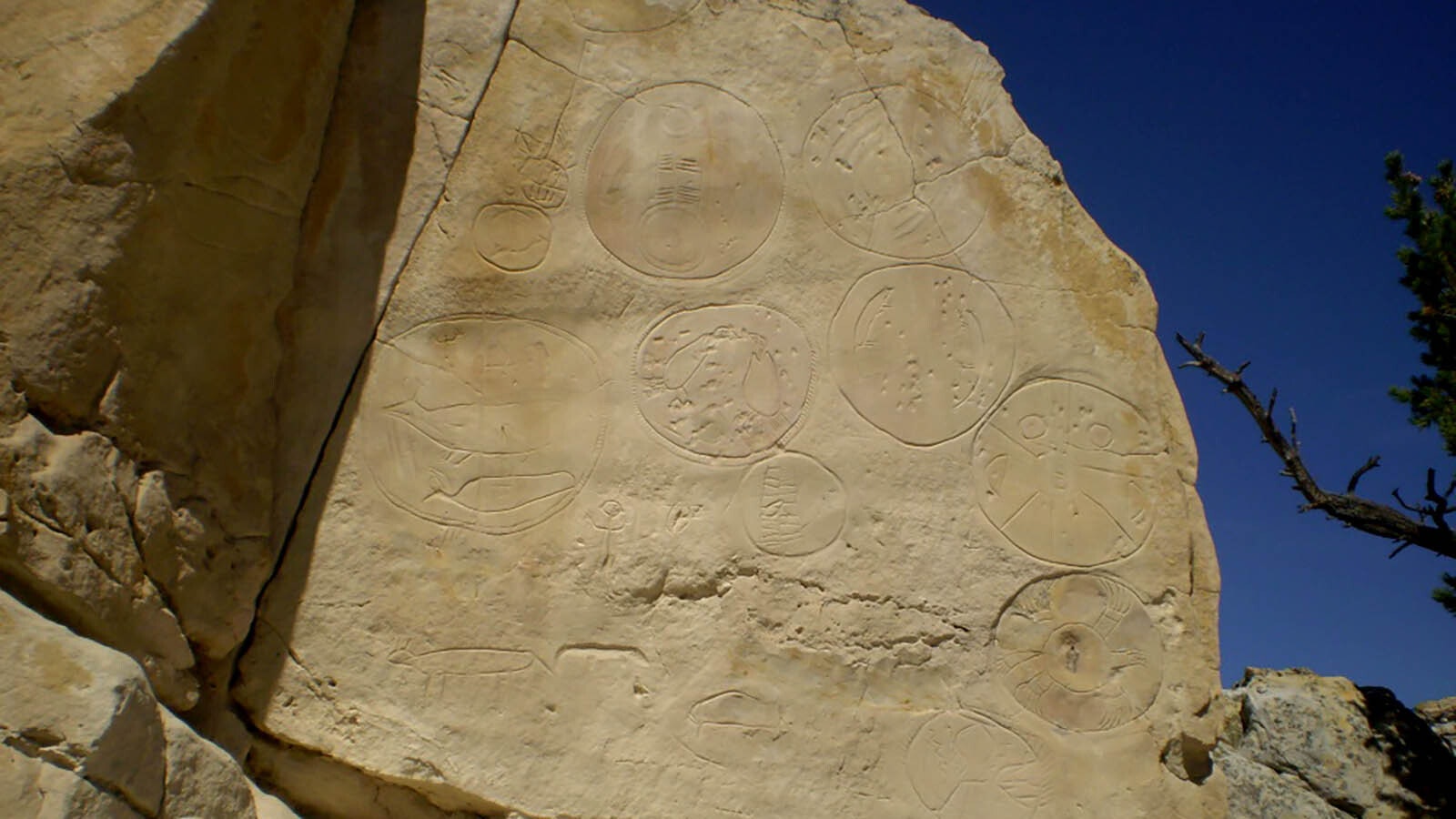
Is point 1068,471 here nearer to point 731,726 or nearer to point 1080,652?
point 1080,652

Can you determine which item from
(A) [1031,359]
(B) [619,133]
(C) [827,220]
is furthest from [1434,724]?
(B) [619,133]

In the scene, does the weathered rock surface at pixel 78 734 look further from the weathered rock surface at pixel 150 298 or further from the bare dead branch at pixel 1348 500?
the bare dead branch at pixel 1348 500

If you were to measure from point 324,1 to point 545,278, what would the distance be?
1.01 m

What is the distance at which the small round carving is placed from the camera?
3.83m

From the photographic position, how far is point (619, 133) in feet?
12.9

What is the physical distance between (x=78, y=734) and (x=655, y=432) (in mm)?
1714

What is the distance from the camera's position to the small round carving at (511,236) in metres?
3.83

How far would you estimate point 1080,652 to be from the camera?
3.80 meters

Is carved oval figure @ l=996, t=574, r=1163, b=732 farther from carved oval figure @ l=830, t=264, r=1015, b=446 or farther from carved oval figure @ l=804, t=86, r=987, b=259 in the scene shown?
carved oval figure @ l=804, t=86, r=987, b=259

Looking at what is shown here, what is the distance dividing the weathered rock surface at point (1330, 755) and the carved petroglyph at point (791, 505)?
2.68 m

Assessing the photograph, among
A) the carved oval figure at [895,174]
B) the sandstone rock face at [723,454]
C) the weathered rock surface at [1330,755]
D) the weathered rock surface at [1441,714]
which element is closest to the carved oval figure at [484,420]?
the sandstone rock face at [723,454]

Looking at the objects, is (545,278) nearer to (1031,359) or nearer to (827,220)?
(827,220)

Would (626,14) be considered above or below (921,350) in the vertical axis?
above

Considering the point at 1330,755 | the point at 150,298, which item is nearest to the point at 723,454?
the point at 150,298
